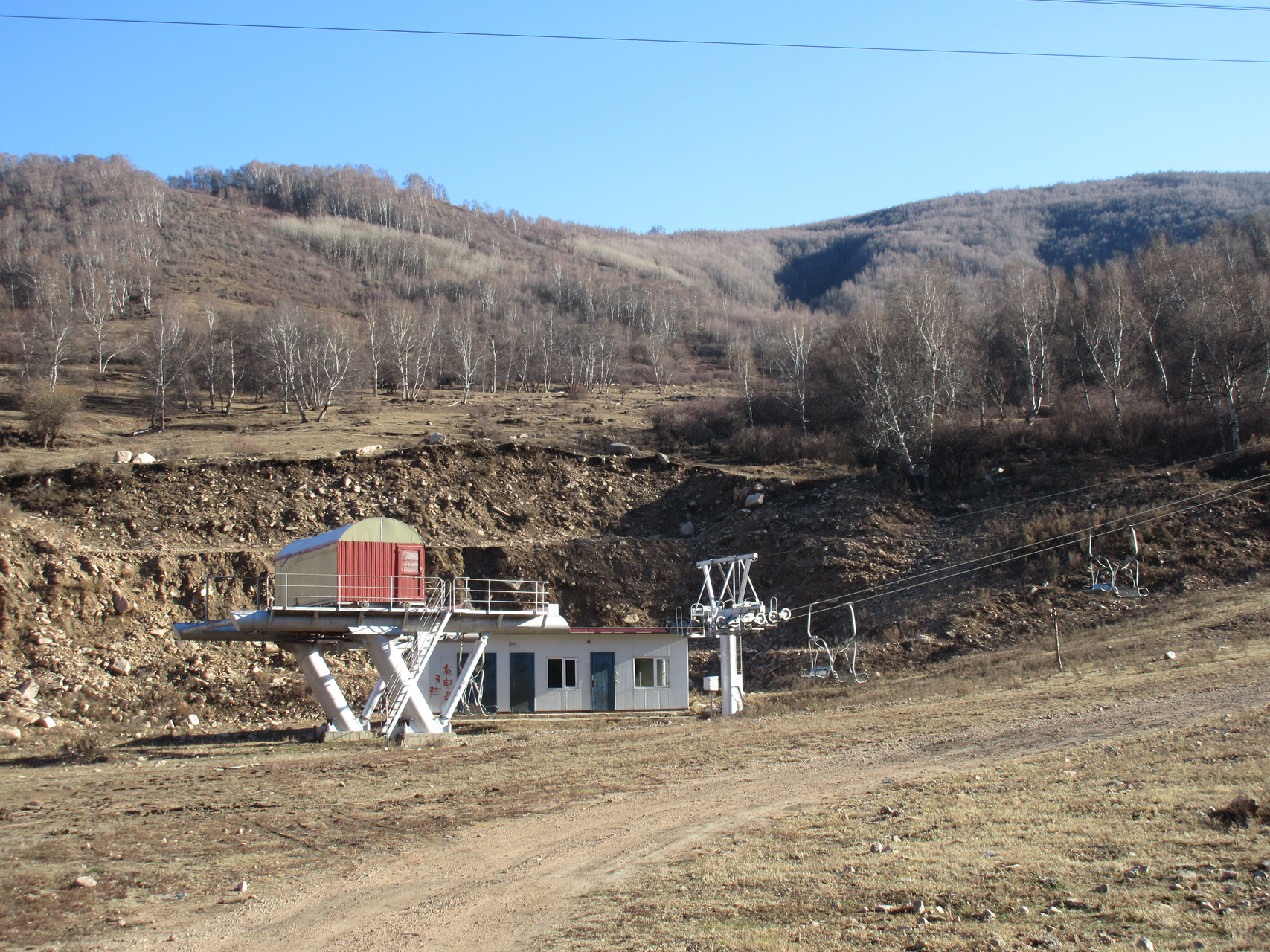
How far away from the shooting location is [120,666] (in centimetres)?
3247

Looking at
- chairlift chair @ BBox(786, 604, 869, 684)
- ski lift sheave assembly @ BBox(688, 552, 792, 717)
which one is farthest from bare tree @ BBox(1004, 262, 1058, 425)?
ski lift sheave assembly @ BBox(688, 552, 792, 717)

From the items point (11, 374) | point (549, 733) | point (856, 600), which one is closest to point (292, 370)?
point (11, 374)

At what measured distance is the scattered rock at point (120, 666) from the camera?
32344 millimetres

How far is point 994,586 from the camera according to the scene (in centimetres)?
4006

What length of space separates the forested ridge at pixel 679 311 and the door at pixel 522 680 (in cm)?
2436

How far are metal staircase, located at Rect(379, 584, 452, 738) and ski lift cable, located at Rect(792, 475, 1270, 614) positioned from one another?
62.4 ft

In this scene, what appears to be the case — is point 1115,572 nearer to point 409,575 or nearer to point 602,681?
point 602,681

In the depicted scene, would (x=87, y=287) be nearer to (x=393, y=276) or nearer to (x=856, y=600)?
(x=393, y=276)

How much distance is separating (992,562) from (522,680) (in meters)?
21.7

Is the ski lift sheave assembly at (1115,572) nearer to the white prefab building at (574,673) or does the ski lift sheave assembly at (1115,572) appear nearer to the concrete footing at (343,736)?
the white prefab building at (574,673)

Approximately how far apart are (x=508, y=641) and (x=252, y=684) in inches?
363

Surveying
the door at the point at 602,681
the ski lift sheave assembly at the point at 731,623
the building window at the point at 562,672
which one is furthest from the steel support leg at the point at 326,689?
the ski lift sheave assembly at the point at 731,623

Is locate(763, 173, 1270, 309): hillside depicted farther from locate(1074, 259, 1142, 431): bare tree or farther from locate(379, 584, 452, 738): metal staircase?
locate(379, 584, 452, 738): metal staircase

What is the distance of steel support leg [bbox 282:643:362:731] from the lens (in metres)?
25.6
